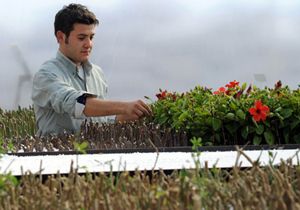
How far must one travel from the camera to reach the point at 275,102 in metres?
5.86

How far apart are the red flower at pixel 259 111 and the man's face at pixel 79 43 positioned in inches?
72.6

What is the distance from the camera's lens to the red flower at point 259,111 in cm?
555

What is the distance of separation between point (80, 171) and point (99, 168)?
4.0 inches

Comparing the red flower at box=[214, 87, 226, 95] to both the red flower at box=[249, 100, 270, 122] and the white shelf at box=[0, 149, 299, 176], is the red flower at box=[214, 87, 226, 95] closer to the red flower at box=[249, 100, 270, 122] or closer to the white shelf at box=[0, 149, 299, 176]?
the red flower at box=[249, 100, 270, 122]

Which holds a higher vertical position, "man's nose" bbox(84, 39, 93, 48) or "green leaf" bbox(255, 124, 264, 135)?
"man's nose" bbox(84, 39, 93, 48)

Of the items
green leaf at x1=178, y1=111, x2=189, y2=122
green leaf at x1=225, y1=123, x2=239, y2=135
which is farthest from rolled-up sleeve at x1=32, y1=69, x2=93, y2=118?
green leaf at x1=225, y1=123, x2=239, y2=135

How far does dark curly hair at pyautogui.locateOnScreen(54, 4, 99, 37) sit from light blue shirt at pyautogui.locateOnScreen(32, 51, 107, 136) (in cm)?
26

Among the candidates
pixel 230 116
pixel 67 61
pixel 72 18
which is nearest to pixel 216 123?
pixel 230 116

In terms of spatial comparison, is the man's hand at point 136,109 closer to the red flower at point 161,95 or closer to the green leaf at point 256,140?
the green leaf at point 256,140

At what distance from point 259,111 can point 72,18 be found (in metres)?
2.15

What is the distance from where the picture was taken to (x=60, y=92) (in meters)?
6.02

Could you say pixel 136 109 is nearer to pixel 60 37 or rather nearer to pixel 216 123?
pixel 216 123

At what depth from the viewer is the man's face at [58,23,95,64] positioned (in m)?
6.58

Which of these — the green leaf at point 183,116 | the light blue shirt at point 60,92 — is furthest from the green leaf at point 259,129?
the light blue shirt at point 60,92
